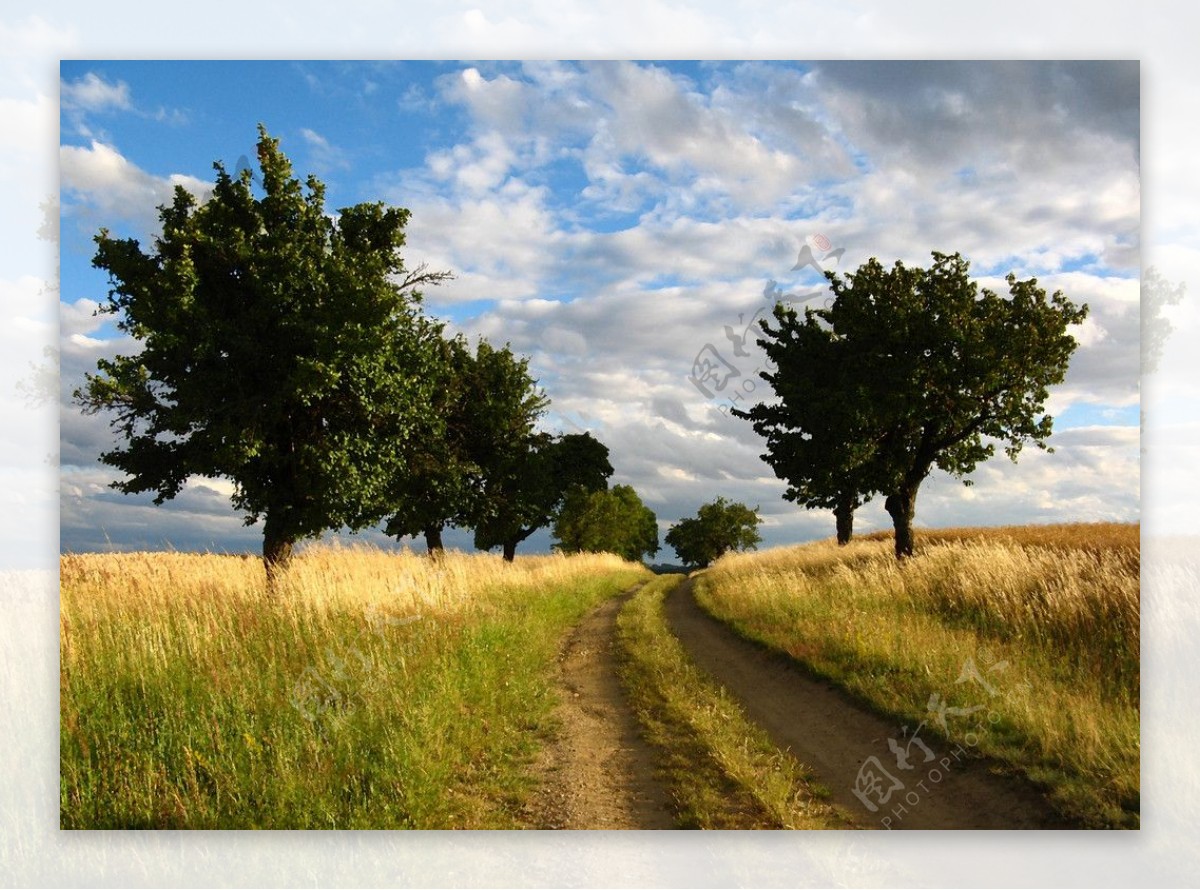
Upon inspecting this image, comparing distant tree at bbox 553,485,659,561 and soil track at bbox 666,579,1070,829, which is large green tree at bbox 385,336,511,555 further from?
soil track at bbox 666,579,1070,829

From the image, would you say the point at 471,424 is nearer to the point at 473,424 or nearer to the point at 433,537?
the point at 473,424

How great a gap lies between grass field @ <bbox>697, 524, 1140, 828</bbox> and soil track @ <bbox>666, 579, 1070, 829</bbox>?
0.80ft

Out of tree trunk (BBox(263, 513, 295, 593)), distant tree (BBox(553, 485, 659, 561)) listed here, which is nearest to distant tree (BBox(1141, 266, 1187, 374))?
tree trunk (BBox(263, 513, 295, 593))

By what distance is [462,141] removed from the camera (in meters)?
9.77

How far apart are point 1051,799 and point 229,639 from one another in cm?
1018

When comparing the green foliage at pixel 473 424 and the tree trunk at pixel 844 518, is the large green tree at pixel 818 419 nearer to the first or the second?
the tree trunk at pixel 844 518

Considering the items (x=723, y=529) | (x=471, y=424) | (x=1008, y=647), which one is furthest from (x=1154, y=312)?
(x=723, y=529)

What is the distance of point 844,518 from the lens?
32344mm

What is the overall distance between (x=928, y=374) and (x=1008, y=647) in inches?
483

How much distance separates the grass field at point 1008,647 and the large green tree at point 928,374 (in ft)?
14.5

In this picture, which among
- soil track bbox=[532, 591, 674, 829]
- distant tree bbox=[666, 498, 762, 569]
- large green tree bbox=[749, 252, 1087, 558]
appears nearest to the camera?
soil track bbox=[532, 591, 674, 829]

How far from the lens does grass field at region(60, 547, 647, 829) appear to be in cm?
683

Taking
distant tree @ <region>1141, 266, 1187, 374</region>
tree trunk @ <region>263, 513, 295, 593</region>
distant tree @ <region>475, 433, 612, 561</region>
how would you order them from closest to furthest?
distant tree @ <region>1141, 266, 1187, 374</region>, tree trunk @ <region>263, 513, 295, 593</region>, distant tree @ <region>475, 433, 612, 561</region>

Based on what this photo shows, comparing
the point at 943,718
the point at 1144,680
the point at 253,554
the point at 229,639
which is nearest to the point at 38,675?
the point at 229,639
